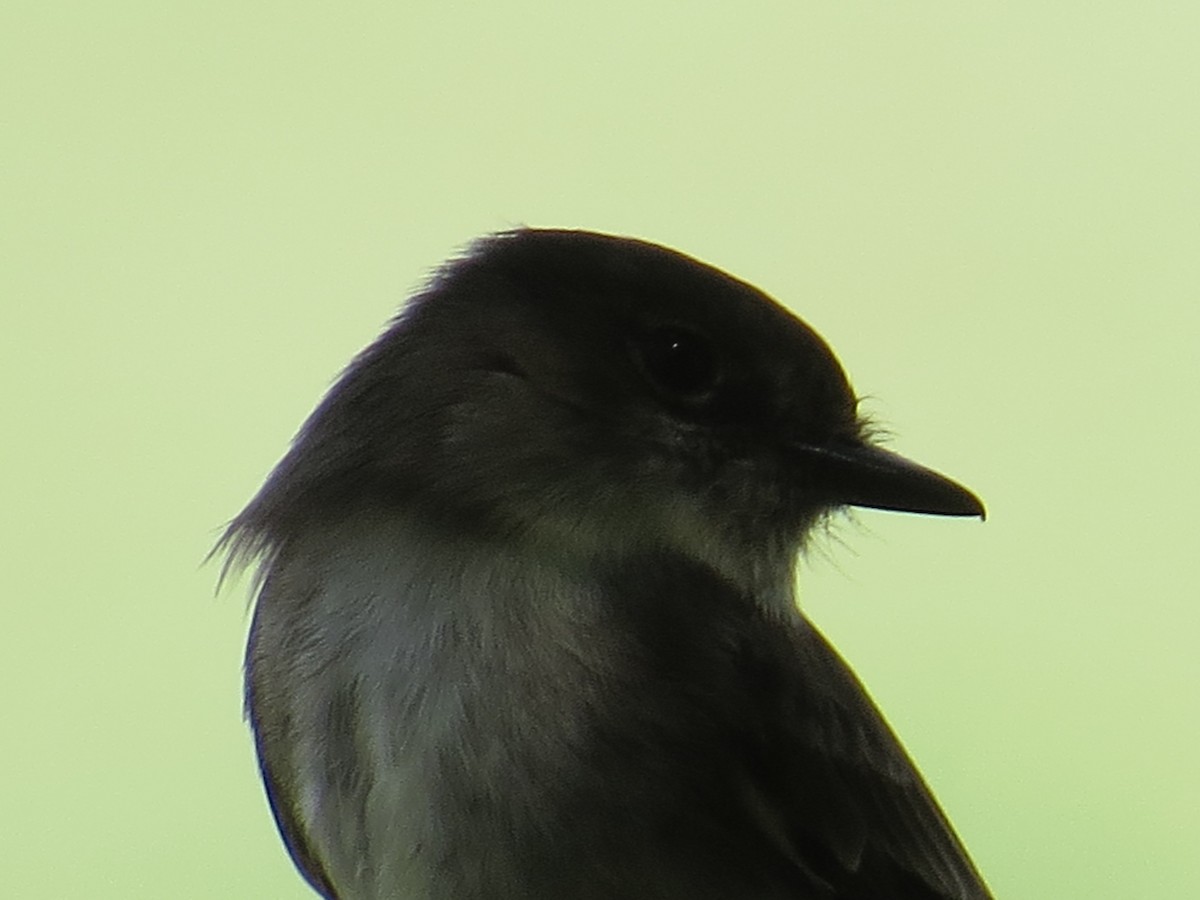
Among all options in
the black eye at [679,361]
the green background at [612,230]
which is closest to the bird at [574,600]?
the black eye at [679,361]

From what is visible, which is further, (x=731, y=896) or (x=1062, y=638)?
(x=1062, y=638)

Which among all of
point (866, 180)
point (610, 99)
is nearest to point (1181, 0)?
point (866, 180)

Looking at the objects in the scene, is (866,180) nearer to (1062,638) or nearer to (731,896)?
(1062,638)

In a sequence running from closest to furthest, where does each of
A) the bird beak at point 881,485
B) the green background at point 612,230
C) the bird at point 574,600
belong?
the bird at point 574,600 → the bird beak at point 881,485 → the green background at point 612,230

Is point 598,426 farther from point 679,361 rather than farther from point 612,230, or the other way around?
point 612,230

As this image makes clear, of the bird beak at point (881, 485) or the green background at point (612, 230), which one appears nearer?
the bird beak at point (881, 485)

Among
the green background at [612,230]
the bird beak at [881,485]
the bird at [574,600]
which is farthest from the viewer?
the green background at [612,230]

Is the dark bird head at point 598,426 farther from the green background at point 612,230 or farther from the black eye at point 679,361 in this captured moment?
the green background at point 612,230
